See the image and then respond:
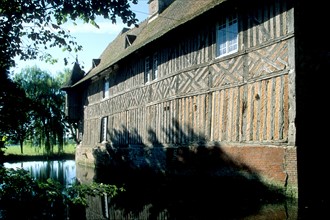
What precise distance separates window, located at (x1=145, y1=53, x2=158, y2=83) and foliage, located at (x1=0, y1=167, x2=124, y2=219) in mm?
9452

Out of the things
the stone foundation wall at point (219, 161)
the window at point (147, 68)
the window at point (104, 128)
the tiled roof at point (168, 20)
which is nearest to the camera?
the stone foundation wall at point (219, 161)

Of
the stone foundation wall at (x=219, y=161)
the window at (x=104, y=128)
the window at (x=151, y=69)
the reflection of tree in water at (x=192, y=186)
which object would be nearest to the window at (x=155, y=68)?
the window at (x=151, y=69)

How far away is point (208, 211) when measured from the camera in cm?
714

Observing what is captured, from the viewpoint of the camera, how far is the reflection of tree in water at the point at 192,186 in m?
7.52

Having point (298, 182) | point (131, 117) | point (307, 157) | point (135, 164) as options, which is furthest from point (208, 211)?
point (131, 117)

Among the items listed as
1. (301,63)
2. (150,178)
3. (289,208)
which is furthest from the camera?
(150,178)

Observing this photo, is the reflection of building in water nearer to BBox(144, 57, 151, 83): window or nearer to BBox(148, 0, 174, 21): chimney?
BBox(144, 57, 151, 83): window

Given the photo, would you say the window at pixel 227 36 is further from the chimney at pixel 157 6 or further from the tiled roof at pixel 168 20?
the chimney at pixel 157 6

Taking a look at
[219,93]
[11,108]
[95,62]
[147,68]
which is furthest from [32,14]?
[95,62]

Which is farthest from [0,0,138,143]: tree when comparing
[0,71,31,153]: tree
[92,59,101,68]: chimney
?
[92,59,101,68]: chimney

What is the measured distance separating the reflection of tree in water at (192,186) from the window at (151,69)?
8.42 feet

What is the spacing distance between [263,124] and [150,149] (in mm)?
6257

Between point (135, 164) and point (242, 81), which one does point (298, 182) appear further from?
point (135, 164)

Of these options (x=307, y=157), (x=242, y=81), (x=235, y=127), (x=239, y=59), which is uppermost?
(x=239, y=59)
